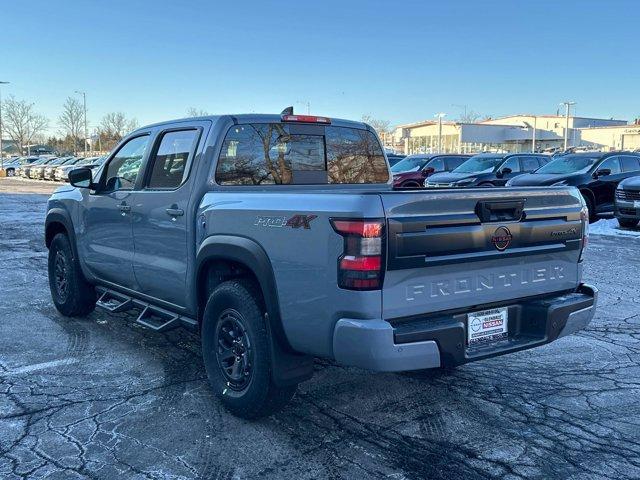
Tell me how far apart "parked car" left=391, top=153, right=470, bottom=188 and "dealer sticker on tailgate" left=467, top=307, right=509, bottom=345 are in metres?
16.6

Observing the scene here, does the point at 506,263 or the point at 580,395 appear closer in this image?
the point at 506,263

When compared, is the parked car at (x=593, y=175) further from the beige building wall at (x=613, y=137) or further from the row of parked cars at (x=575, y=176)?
the beige building wall at (x=613, y=137)

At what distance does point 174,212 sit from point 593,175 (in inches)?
496

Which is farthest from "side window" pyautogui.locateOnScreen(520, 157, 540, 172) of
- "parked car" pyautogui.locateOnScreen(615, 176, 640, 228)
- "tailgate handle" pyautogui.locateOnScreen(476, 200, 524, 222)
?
"tailgate handle" pyautogui.locateOnScreen(476, 200, 524, 222)

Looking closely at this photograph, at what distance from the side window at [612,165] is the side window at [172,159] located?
12.8 metres

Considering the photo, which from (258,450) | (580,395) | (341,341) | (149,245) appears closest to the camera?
(341,341)

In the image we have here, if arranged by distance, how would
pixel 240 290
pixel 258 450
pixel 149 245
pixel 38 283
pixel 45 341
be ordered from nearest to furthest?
1. pixel 258 450
2. pixel 240 290
3. pixel 149 245
4. pixel 45 341
5. pixel 38 283

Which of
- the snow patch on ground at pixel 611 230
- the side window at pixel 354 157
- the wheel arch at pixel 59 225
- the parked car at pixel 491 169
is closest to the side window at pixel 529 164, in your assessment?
the parked car at pixel 491 169

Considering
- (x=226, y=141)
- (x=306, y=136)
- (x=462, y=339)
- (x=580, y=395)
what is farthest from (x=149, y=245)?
(x=580, y=395)

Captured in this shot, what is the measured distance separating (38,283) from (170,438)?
5.29m

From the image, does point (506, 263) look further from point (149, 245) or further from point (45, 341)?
point (45, 341)

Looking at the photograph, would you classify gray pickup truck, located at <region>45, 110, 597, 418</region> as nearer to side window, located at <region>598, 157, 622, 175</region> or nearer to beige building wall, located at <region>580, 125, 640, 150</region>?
side window, located at <region>598, 157, 622, 175</region>

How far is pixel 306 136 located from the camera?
4.71 meters

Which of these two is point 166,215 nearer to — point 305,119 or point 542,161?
point 305,119
